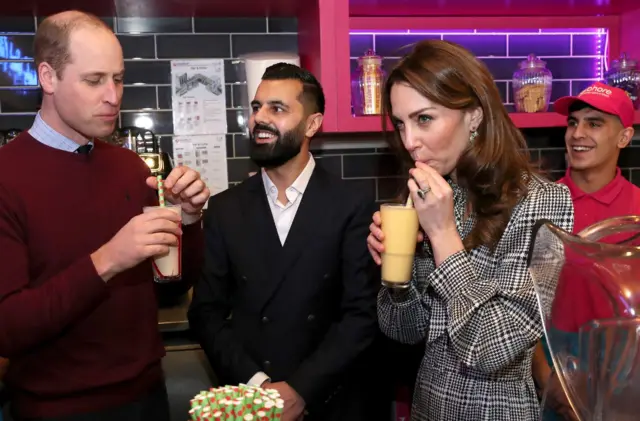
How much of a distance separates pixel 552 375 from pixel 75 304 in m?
1.03

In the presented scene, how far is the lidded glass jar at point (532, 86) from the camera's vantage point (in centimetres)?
275

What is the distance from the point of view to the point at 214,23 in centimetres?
284

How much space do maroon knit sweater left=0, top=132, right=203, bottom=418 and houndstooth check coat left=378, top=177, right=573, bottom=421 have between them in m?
0.69

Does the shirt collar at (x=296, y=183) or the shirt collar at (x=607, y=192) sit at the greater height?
the shirt collar at (x=296, y=183)

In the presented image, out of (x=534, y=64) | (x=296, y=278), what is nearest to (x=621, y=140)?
(x=534, y=64)

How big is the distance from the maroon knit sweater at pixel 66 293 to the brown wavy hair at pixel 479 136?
2.83 feet

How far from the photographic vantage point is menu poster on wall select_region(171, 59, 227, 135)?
283 cm

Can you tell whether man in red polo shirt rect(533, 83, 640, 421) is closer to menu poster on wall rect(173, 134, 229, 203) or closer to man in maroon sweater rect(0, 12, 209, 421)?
menu poster on wall rect(173, 134, 229, 203)

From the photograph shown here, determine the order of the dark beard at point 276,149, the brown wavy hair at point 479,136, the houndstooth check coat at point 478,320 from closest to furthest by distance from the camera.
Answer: the houndstooth check coat at point 478,320, the brown wavy hair at point 479,136, the dark beard at point 276,149

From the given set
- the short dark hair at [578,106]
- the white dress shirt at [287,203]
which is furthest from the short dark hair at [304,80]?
the short dark hair at [578,106]

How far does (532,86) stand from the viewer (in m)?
2.75

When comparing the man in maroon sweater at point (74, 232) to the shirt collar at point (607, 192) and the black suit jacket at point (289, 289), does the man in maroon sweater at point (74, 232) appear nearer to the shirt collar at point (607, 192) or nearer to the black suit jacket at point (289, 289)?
the black suit jacket at point (289, 289)

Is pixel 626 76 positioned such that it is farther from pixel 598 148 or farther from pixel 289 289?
pixel 289 289

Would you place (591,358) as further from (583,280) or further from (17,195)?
(17,195)
